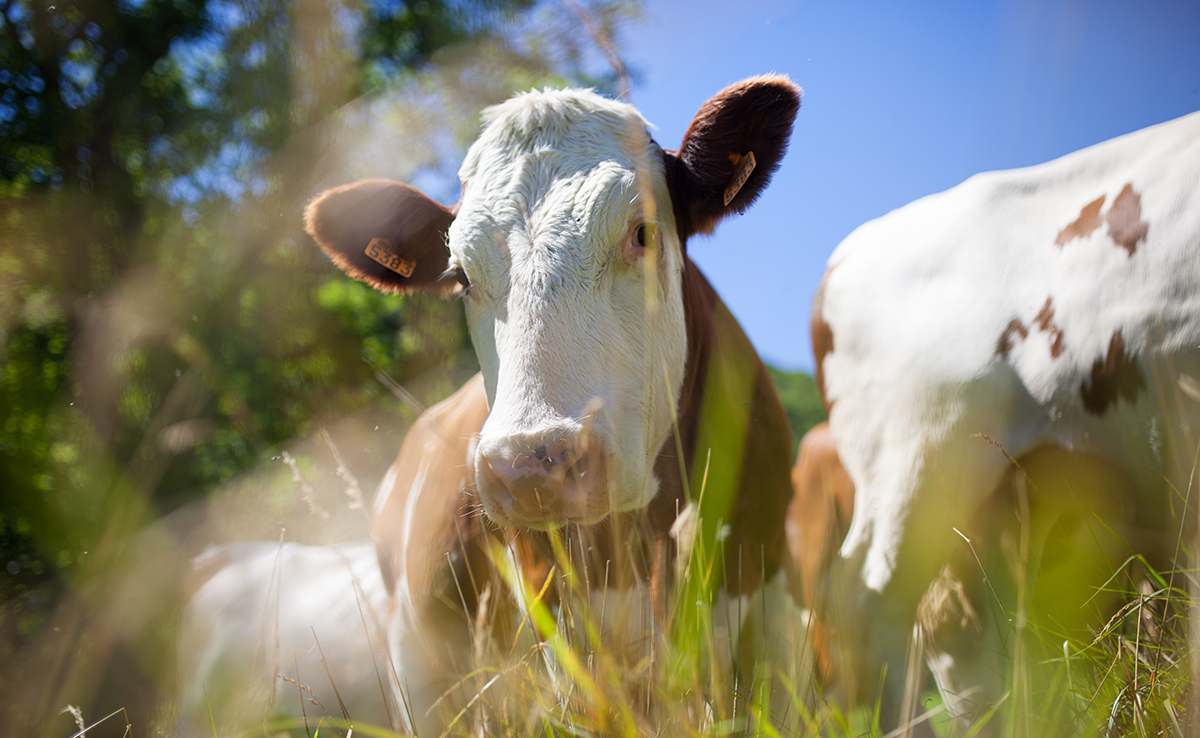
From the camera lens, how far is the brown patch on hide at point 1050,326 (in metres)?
1.96

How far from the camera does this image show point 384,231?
2.35m

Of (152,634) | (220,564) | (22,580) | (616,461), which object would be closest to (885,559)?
(616,461)

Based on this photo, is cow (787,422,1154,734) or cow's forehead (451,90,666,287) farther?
cow (787,422,1154,734)

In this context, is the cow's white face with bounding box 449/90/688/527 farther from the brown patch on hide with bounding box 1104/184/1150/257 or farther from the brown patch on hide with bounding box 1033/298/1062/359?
the brown patch on hide with bounding box 1104/184/1150/257

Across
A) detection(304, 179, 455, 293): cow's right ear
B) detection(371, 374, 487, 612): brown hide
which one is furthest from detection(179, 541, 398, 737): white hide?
detection(304, 179, 455, 293): cow's right ear

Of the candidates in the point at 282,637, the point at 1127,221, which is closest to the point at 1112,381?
the point at 1127,221

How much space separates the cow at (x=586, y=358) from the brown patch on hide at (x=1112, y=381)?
92 centimetres

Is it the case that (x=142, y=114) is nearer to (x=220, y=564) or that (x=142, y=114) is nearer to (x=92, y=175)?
(x=92, y=175)

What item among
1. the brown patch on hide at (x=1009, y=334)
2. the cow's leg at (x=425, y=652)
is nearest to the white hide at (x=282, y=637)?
the cow's leg at (x=425, y=652)

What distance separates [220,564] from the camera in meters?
3.85

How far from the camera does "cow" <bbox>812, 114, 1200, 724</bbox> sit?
1815 millimetres

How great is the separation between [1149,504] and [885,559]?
0.76 metres

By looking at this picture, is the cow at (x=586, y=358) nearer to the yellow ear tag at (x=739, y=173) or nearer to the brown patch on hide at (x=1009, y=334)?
the yellow ear tag at (x=739, y=173)

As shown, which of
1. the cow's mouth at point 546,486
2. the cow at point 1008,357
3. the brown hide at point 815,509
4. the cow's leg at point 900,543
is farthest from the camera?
the brown hide at point 815,509
